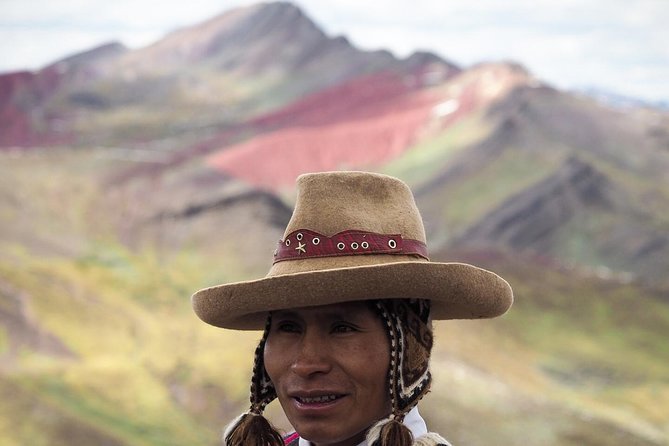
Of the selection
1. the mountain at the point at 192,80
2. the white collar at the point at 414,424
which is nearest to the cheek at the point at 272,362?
the white collar at the point at 414,424

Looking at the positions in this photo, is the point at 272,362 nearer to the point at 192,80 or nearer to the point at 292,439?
the point at 292,439

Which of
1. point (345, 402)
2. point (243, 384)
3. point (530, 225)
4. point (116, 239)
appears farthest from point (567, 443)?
point (345, 402)

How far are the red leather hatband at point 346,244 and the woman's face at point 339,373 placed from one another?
0.11 metres

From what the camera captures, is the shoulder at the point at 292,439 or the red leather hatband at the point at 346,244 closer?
the red leather hatband at the point at 346,244

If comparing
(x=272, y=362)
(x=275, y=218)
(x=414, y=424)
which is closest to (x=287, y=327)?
(x=272, y=362)

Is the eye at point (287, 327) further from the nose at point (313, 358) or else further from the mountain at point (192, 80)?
the mountain at point (192, 80)

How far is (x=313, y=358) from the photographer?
96.3 inches

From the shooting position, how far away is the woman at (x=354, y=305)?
2408 millimetres

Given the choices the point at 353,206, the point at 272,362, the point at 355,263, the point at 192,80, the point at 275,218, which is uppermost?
the point at 192,80

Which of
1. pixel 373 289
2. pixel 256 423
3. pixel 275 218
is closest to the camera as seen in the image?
pixel 373 289

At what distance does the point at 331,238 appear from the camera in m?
2.51

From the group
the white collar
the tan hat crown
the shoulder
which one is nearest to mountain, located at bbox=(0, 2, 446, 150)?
the shoulder

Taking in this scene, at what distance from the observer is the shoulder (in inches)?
109

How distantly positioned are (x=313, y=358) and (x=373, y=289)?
19 centimetres
